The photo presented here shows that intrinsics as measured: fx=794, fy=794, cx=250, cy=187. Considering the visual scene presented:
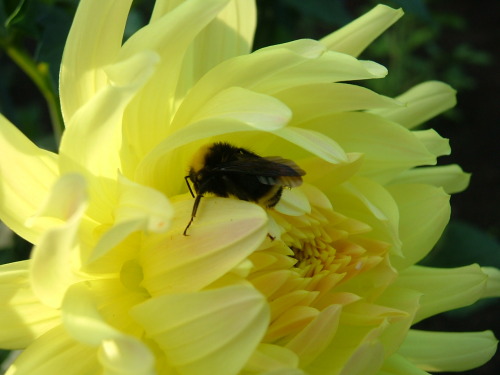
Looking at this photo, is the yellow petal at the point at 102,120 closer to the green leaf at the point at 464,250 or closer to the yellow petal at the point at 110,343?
the yellow petal at the point at 110,343

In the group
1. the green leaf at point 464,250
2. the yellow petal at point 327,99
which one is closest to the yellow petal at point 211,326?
the yellow petal at point 327,99

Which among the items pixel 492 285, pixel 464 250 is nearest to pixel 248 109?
pixel 492 285

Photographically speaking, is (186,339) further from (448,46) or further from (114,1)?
(448,46)

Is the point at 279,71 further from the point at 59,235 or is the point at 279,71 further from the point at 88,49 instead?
the point at 59,235

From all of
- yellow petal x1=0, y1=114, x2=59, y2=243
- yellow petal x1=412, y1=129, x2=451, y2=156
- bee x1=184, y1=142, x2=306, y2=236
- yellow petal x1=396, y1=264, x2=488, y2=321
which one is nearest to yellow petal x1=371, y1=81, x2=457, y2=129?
yellow petal x1=412, y1=129, x2=451, y2=156

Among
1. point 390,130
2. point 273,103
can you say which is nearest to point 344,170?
point 390,130

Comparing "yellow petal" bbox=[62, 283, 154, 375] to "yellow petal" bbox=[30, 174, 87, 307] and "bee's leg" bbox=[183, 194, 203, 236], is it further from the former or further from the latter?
"bee's leg" bbox=[183, 194, 203, 236]

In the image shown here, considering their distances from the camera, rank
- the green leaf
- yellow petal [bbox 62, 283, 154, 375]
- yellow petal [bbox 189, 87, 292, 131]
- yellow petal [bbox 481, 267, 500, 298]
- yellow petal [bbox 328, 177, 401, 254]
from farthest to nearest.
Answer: the green leaf → yellow petal [bbox 481, 267, 500, 298] → yellow petal [bbox 328, 177, 401, 254] → yellow petal [bbox 189, 87, 292, 131] → yellow petal [bbox 62, 283, 154, 375]
